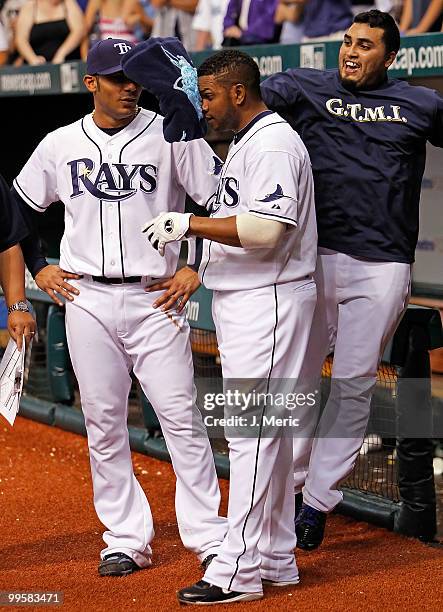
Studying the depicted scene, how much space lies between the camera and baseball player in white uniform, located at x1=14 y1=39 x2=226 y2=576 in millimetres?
4348

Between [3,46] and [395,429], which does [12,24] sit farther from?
[395,429]

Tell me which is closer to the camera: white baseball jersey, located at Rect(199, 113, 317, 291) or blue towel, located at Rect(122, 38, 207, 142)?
white baseball jersey, located at Rect(199, 113, 317, 291)

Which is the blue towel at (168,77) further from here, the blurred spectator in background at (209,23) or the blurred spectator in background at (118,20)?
the blurred spectator in background at (118,20)

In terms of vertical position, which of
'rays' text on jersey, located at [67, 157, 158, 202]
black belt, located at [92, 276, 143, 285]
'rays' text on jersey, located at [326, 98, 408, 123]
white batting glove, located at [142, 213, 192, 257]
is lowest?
black belt, located at [92, 276, 143, 285]

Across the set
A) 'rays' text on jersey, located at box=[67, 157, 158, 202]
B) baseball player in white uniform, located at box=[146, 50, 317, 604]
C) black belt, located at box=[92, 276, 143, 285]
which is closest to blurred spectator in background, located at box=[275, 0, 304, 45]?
'rays' text on jersey, located at box=[67, 157, 158, 202]

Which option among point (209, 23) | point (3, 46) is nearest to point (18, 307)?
point (209, 23)

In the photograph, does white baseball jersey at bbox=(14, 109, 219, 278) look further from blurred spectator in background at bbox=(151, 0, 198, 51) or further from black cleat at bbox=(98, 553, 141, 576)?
blurred spectator in background at bbox=(151, 0, 198, 51)

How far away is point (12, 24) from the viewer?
10.0m

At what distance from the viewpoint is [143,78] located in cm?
409

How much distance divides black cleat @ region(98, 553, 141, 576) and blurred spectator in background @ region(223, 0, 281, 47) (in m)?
4.32

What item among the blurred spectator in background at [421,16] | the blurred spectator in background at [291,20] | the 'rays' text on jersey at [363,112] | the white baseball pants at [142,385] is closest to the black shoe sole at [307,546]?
the white baseball pants at [142,385]

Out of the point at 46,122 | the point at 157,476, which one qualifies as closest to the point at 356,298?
the point at 157,476

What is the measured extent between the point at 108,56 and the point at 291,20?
3.71 m

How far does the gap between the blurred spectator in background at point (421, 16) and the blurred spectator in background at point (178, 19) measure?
214 cm
